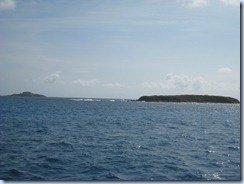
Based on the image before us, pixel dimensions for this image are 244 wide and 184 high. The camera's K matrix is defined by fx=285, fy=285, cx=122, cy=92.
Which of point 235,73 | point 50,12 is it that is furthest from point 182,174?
point 50,12

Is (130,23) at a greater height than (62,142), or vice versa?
(130,23)

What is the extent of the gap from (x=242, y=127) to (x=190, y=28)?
9.77ft

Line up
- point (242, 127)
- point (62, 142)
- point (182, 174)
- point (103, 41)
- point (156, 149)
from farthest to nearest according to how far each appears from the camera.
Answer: point (62, 142) < point (156, 149) < point (103, 41) < point (182, 174) < point (242, 127)

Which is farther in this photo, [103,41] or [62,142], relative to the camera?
[62,142]

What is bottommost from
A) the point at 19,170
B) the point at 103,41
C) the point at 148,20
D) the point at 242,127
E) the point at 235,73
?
the point at 19,170

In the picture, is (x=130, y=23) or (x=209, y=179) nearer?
(x=209, y=179)

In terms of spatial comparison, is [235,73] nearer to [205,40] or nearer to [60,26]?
[205,40]

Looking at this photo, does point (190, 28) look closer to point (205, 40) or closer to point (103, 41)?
point (205, 40)

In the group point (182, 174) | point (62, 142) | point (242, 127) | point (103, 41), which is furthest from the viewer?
point (62, 142)

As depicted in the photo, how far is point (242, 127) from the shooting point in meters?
7.15

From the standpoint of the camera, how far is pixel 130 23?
8.04m

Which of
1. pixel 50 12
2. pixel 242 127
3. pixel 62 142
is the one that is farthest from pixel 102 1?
pixel 62 142

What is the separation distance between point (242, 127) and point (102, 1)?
496 cm

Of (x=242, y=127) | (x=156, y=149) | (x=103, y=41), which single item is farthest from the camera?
(x=156, y=149)
